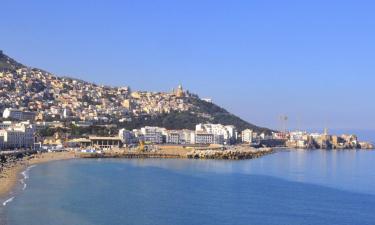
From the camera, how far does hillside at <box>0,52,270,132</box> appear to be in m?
92.7

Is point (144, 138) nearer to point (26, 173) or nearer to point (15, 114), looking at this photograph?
point (15, 114)

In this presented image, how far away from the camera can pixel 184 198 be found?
94.8ft

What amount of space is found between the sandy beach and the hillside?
29347mm

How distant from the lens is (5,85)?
9538 centimetres

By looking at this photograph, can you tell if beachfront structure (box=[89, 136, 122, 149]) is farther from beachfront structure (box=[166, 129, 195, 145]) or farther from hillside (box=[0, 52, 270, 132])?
hillside (box=[0, 52, 270, 132])

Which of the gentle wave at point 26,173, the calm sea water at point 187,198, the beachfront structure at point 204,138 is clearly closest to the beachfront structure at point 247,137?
the beachfront structure at point 204,138

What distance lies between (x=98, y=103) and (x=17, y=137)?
154 ft

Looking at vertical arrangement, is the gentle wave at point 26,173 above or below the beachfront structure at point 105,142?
below

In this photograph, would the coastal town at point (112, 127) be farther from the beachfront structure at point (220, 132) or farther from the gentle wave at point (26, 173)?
the gentle wave at point (26, 173)

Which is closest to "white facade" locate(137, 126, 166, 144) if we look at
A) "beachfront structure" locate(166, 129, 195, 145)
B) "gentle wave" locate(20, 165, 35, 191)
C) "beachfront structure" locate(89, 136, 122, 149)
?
"beachfront structure" locate(166, 129, 195, 145)

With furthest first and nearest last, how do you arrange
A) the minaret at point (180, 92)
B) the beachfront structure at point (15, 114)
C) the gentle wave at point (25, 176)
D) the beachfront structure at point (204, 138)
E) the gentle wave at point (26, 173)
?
the minaret at point (180, 92) < the beachfront structure at point (204, 138) < the beachfront structure at point (15, 114) < the gentle wave at point (26, 173) < the gentle wave at point (25, 176)

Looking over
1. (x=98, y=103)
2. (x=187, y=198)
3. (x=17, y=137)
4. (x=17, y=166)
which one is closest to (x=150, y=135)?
(x=17, y=137)

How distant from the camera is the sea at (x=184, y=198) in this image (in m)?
23.2

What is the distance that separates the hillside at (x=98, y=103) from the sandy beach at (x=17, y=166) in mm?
29347
